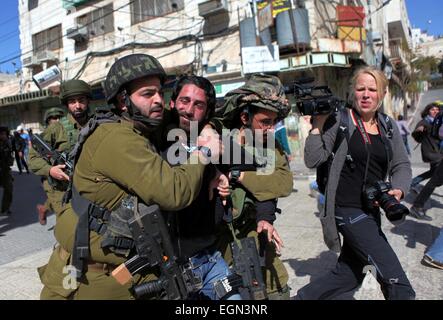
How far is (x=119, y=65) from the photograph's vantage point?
5.22 ft

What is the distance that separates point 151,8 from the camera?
1466 cm

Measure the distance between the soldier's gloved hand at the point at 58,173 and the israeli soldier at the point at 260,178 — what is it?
6.88 ft

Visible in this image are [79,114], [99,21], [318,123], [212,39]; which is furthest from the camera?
[99,21]

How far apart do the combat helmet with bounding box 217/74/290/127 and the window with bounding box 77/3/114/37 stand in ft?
51.4

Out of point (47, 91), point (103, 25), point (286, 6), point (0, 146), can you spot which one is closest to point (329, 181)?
point (0, 146)

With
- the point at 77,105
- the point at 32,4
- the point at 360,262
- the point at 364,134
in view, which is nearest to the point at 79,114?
A: the point at 77,105

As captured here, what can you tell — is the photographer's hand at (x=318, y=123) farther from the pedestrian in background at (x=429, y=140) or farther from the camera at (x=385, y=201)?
the pedestrian in background at (x=429, y=140)

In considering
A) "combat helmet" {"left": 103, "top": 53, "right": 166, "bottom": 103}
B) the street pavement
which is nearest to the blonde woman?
the street pavement

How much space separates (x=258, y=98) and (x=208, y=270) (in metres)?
1.00

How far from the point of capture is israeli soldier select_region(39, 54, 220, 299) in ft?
4.59

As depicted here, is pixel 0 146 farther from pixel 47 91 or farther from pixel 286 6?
pixel 47 91

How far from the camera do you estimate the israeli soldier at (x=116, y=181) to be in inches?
55.1

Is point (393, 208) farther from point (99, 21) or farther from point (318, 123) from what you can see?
point (99, 21)
